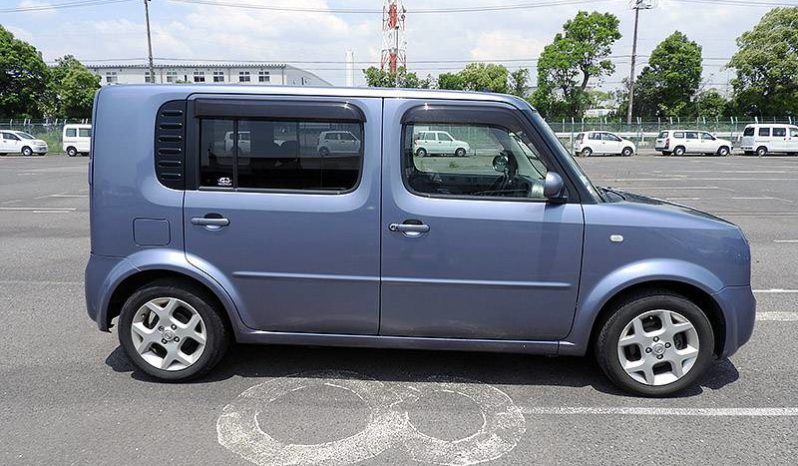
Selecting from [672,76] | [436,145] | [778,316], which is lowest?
[778,316]

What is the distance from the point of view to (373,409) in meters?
3.35

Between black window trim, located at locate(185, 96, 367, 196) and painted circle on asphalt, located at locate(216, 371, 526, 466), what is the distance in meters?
1.31

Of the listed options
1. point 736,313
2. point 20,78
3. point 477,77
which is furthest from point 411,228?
point 477,77

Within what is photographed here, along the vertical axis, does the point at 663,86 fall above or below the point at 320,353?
above

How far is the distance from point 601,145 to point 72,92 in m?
45.8

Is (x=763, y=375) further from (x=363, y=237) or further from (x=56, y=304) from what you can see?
(x=56, y=304)

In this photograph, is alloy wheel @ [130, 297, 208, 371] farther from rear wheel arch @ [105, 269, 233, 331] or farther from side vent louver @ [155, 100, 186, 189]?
side vent louver @ [155, 100, 186, 189]

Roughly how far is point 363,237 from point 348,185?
35 centimetres

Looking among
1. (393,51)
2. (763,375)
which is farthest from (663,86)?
(763,375)

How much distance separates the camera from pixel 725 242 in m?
3.35

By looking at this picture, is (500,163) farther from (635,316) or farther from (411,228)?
(635,316)

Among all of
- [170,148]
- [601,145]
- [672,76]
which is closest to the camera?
[170,148]

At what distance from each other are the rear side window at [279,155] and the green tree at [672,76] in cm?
5209

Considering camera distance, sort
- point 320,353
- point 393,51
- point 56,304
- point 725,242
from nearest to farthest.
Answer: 1. point 725,242
2. point 320,353
3. point 56,304
4. point 393,51
